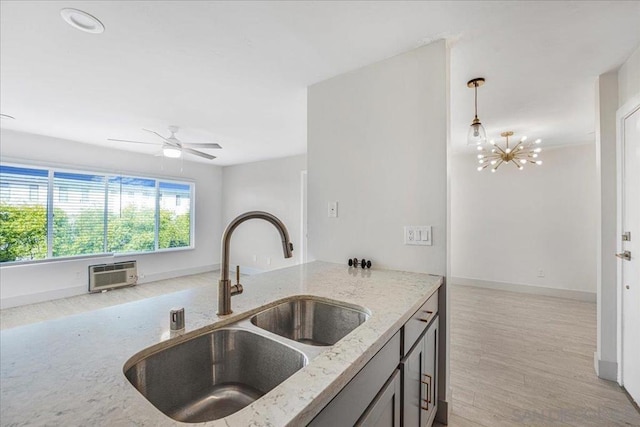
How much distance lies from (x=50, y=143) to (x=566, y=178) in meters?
7.89

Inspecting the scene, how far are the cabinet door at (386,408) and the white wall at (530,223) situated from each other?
14.6 ft

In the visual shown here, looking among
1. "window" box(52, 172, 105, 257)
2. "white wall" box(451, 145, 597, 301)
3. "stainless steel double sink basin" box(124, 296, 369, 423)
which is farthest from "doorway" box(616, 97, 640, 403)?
"window" box(52, 172, 105, 257)

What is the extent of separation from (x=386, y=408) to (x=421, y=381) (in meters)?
0.47

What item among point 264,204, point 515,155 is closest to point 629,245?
point 515,155

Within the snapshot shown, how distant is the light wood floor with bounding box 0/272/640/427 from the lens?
5.76ft

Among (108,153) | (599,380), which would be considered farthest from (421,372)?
(108,153)

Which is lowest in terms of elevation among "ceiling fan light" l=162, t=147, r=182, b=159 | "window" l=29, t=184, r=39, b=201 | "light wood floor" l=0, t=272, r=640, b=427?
"light wood floor" l=0, t=272, r=640, b=427

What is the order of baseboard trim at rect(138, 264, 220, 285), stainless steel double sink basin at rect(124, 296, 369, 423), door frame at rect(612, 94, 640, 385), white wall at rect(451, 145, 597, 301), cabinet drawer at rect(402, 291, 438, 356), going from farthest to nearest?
1. baseboard trim at rect(138, 264, 220, 285)
2. white wall at rect(451, 145, 597, 301)
3. door frame at rect(612, 94, 640, 385)
4. cabinet drawer at rect(402, 291, 438, 356)
5. stainless steel double sink basin at rect(124, 296, 369, 423)

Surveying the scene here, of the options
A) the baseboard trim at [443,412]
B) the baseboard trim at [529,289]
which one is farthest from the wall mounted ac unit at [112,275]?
the baseboard trim at [529,289]

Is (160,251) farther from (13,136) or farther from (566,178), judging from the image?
(566,178)

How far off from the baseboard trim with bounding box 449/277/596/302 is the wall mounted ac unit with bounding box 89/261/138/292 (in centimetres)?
528

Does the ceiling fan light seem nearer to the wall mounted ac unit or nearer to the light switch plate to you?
the wall mounted ac unit

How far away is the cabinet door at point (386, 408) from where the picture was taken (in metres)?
0.84

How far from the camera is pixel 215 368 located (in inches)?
36.6
